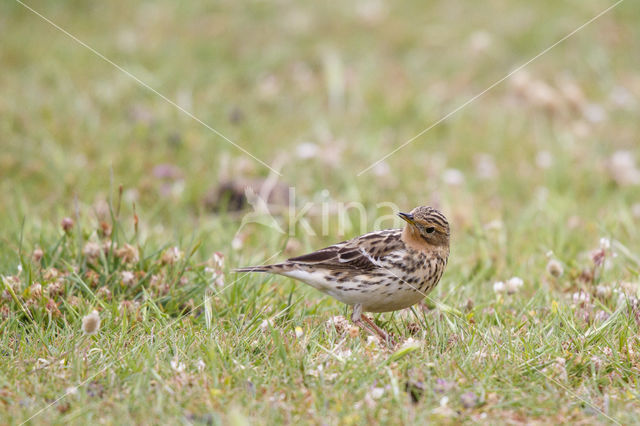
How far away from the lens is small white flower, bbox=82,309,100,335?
457 cm

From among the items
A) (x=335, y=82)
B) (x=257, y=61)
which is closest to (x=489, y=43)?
(x=335, y=82)

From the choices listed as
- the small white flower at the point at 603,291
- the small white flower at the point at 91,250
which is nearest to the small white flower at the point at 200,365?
the small white flower at the point at 91,250

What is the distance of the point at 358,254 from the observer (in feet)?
17.5

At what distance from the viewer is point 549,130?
10117 millimetres

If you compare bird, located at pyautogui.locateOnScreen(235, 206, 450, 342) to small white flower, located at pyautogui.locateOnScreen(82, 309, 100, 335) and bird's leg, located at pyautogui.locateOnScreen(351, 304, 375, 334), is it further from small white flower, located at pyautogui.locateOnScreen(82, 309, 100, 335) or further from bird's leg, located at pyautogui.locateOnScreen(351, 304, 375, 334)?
small white flower, located at pyautogui.locateOnScreen(82, 309, 100, 335)

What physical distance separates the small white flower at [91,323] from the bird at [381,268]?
981mm

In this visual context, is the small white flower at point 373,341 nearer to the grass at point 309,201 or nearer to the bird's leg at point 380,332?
the grass at point 309,201

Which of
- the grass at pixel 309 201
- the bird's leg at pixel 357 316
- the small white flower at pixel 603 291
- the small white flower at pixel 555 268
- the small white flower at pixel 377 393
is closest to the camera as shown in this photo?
the small white flower at pixel 377 393

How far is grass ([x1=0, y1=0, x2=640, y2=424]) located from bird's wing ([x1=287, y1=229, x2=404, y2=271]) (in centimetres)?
31

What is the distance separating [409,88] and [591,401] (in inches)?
280

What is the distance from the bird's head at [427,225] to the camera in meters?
5.29

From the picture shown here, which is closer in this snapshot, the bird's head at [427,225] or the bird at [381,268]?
the bird at [381,268]

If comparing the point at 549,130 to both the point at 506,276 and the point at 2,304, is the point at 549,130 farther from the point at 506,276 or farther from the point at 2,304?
the point at 2,304

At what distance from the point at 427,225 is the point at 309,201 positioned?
2.79 m
